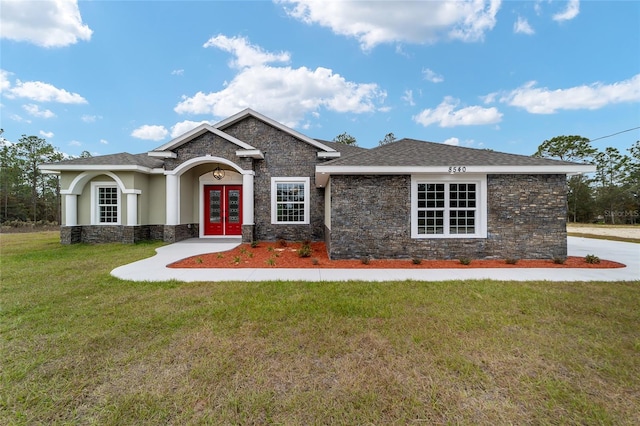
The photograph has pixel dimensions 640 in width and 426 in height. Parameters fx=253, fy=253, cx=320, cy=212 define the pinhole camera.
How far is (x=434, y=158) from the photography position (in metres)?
8.72

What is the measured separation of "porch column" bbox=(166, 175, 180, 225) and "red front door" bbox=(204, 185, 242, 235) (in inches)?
69.7

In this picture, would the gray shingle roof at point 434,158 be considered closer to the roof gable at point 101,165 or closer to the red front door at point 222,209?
the red front door at point 222,209

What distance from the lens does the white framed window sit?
12.3 m

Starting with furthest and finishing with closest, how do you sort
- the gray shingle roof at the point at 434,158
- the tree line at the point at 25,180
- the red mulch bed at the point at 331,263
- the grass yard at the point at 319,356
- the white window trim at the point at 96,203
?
1. the tree line at the point at 25,180
2. the white window trim at the point at 96,203
3. the gray shingle roof at the point at 434,158
4. the red mulch bed at the point at 331,263
5. the grass yard at the point at 319,356

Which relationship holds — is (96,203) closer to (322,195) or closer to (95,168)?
(95,168)

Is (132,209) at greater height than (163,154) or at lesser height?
lesser

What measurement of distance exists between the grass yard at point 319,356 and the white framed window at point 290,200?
23.4 ft

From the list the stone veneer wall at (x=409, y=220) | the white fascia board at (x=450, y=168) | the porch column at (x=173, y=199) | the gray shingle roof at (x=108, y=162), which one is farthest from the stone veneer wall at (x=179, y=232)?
the white fascia board at (x=450, y=168)

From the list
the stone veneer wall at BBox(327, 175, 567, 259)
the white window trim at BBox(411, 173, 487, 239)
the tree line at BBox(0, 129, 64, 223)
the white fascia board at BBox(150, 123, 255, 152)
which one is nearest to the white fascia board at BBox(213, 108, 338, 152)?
the white fascia board at BBox(150, 123, 255, 152)

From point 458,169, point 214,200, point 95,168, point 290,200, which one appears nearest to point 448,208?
point 458,169

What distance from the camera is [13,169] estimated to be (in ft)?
86.3

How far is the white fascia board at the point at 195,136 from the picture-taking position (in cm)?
1150

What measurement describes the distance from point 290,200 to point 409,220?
595cm

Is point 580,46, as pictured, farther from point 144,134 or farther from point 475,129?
point 144,134
